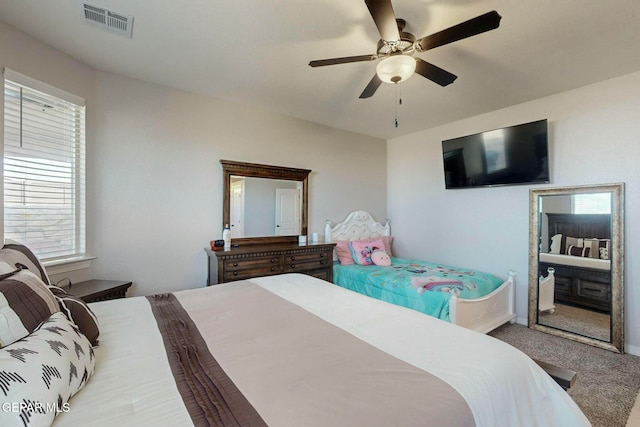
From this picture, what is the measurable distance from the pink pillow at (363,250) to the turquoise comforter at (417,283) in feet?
0.36

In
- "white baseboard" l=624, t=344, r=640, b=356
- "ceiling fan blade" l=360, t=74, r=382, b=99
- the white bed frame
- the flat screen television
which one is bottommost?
"white baseboard" l=624, t=344, r=640, b=356

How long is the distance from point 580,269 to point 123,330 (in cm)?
407

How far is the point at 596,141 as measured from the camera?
286 cm

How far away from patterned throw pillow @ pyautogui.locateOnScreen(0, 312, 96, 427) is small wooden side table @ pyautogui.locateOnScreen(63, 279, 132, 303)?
4.86ft

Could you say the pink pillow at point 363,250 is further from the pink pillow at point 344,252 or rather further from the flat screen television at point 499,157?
the flat screen television at point 499,157

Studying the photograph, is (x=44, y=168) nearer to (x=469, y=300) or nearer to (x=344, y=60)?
(x=344, y=60)

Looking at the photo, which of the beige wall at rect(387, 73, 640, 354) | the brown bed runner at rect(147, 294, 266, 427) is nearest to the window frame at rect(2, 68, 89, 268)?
the brown bed runner at rect(147, 294, 266, 427)

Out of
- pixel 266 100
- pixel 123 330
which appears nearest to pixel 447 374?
pixel 123 330

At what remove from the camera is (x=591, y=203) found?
9.48 ft

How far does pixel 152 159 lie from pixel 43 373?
101 inches

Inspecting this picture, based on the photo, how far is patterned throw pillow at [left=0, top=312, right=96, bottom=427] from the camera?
0.65 metres

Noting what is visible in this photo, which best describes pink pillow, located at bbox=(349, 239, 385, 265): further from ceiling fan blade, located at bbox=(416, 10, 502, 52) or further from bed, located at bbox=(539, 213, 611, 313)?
ceiling fan blade, located at bbox=(416, 10, 502, 52)

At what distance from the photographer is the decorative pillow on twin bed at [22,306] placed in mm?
873

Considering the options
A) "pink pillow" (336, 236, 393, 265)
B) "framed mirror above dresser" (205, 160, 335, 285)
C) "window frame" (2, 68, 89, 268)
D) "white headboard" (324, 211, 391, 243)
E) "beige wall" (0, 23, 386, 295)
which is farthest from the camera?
"white headboard" (324, 211, 391, 243)
